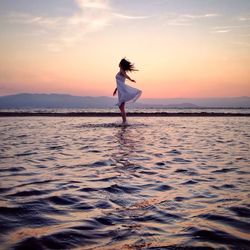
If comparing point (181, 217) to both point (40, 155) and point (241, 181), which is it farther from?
point (40, 155)

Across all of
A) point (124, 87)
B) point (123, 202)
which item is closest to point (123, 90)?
point (124, 87)

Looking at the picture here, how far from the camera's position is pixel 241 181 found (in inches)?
188

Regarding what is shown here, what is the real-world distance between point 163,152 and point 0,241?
5633 millimetres

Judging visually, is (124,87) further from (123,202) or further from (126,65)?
(123,202)

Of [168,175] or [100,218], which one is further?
[168,175]

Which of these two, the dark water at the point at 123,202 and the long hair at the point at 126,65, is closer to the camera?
the dark water at the point at 123,202

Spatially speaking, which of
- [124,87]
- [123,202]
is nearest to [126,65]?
[124,87]

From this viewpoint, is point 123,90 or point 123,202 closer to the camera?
point 123,202

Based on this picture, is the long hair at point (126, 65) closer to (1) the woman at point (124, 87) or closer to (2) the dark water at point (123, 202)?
(1) the woman at point (124, 87)

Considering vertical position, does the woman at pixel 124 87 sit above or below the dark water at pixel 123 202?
above

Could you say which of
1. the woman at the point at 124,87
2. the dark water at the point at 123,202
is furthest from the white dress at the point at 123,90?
the dark water at the point at 123,202

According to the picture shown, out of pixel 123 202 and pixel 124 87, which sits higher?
pixel 124 87

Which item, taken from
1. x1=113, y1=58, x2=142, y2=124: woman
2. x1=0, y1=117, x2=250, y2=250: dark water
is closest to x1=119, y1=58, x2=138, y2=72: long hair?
x1=113, y1=58, x2=142, y2=124: woman

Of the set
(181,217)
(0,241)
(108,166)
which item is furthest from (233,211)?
(108,166)
